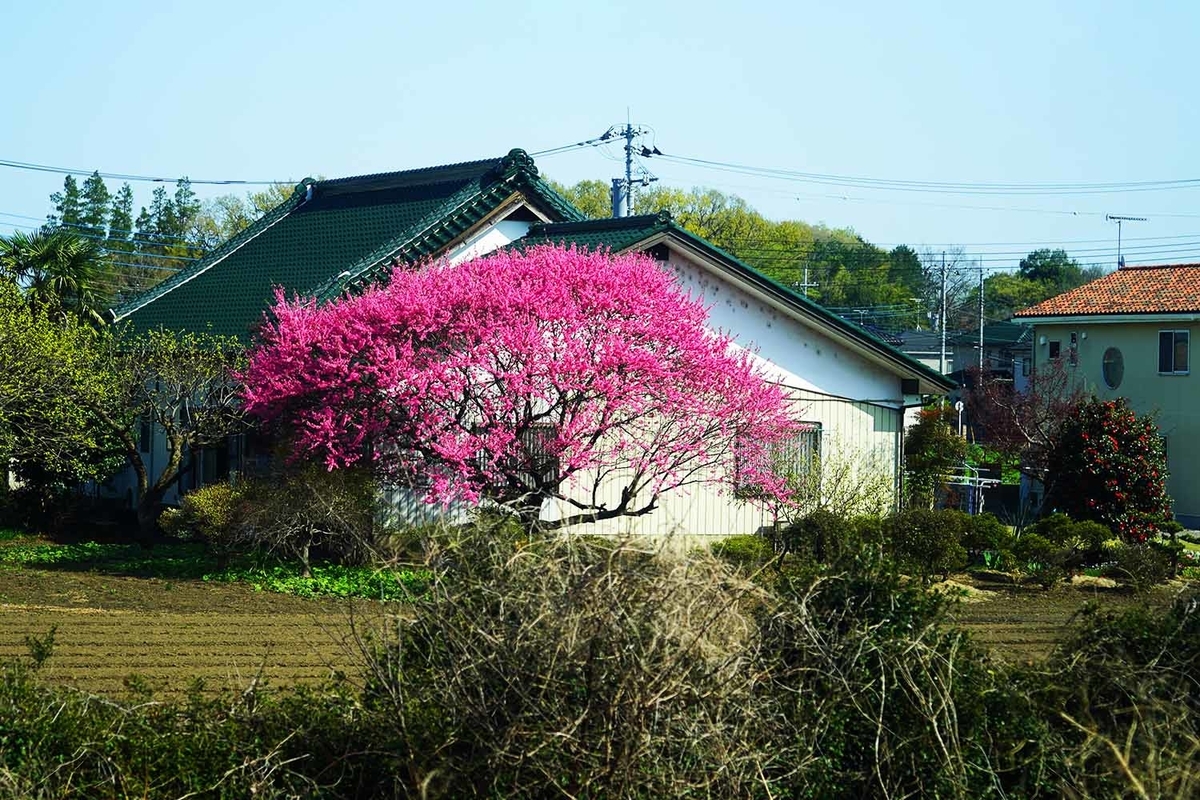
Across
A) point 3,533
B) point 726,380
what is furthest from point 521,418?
point 3,533

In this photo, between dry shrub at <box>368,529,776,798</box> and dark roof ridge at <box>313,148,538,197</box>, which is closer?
dry shrub at <box>368,529,776,798</box>

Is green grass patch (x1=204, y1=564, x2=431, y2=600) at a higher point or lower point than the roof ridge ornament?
lower

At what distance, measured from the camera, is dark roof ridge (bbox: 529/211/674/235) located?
22.0 m

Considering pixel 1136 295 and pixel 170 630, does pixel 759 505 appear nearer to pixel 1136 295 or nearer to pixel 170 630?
pixel 170 630

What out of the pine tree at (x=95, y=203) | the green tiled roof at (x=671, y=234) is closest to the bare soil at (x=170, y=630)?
the green tiled roof at (x=671, y=234)

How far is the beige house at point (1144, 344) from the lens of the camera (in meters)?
36.2

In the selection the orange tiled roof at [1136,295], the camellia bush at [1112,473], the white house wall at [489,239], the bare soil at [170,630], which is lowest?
the bare soil at [170,630]

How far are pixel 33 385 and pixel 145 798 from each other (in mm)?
14808

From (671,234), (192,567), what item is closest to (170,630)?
(192,567)

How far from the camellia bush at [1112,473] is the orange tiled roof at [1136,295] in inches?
548

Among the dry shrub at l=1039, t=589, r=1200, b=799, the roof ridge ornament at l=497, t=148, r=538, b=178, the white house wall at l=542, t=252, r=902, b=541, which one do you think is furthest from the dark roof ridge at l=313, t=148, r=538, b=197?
the dry shrub at l=1039, t=589, r=1200, b=799

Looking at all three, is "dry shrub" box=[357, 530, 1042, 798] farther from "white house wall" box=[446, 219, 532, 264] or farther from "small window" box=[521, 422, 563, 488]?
"white house wall" box=[446, 219, 532, 264]

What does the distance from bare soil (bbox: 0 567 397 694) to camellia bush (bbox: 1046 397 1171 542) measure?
13.4 m

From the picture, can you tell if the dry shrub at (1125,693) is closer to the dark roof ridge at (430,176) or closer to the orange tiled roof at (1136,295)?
the dark roof ridge at (430,176)
